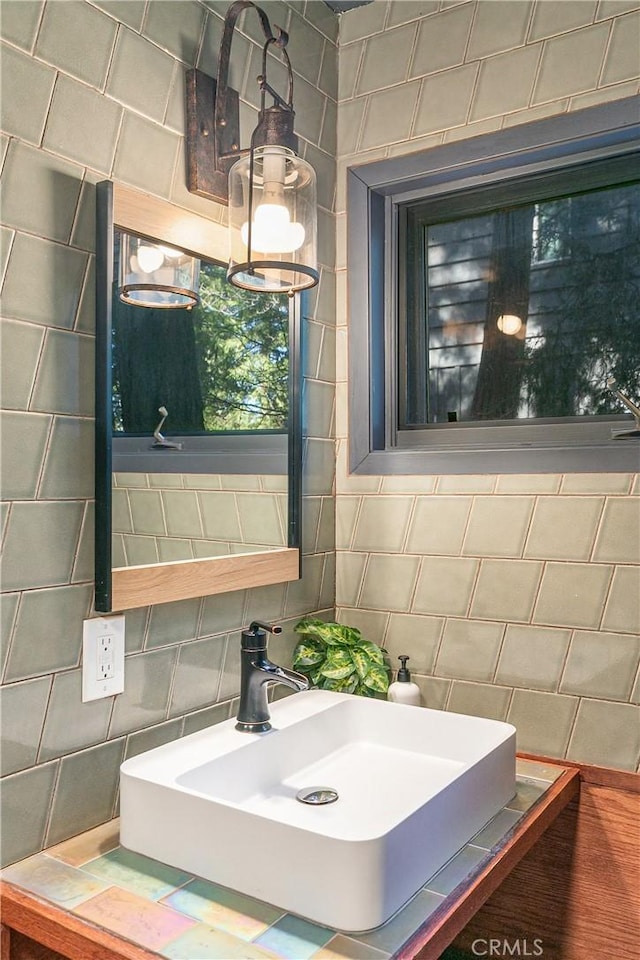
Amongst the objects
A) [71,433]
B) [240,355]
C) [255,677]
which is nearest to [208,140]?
[240,355]

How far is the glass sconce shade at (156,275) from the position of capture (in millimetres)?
1363

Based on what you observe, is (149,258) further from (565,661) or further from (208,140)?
(565,661)

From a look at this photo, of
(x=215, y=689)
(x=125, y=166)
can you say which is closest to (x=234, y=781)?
(x=215, y=689)

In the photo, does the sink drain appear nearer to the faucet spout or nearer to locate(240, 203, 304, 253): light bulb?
the faucet spout

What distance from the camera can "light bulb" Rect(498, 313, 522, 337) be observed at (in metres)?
1.89

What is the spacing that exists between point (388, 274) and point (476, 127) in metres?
0.41

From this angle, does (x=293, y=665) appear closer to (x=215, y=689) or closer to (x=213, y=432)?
(x=215, y=689)

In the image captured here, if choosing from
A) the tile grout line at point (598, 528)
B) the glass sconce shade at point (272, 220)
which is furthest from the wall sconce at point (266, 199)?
the tile grout line at point (598, 528)

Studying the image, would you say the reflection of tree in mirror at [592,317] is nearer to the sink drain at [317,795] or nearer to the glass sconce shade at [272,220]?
the glass sconce shade at [272,220]

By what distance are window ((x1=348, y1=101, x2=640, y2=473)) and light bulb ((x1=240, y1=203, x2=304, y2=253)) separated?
1.99 feet

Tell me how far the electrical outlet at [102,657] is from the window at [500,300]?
840 mm

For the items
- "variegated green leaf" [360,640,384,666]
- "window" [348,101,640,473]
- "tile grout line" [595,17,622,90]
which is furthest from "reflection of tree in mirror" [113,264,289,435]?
"tile grout line" [595,17,622,90]

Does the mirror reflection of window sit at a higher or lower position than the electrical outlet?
higher

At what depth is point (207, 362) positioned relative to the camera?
5.08ft
